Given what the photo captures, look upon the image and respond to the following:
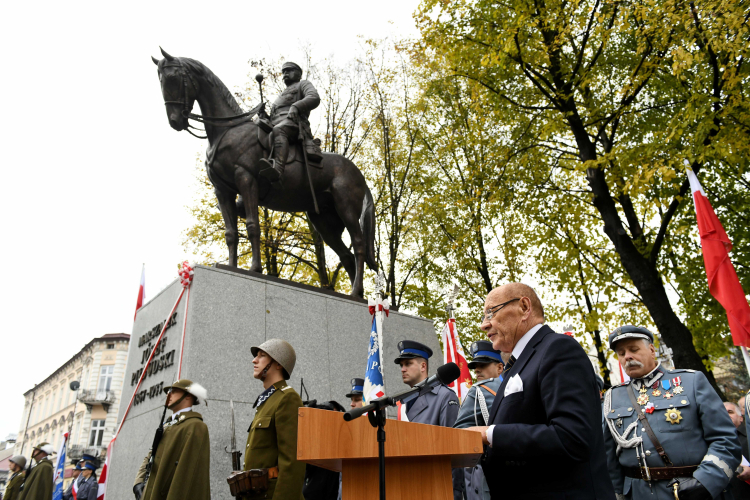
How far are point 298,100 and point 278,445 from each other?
636 centimetres

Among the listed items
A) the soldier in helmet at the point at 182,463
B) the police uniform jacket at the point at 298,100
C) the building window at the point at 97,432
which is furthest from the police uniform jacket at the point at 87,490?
the building window at the point at 97,432

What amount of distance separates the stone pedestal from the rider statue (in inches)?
64.9

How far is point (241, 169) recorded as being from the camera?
8094mm

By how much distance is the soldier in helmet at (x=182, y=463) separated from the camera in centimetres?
432

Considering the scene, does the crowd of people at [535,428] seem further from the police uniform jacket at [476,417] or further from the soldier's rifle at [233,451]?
the soldier's rifle at [233,451]

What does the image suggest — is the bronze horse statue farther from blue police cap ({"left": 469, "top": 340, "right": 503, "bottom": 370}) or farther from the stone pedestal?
blue police cap ({"left": 469, "top": 340, "right": 503, "bottom": 370})

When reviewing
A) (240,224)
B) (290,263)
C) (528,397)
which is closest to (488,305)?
(528,397)

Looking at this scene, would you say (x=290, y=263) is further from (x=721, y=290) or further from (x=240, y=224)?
(x=721, y=290)

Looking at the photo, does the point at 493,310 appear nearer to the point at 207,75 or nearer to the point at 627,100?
the point at 207,75

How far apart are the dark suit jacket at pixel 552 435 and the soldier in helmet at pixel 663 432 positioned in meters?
A: 1.67

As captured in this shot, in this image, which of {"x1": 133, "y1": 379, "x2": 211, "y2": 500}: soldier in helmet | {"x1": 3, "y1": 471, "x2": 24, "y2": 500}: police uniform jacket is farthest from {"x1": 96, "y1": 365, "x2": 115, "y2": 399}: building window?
{"x1": 133, "y1": 379, "x2": 211, "y2": 500}: soldier in helmet

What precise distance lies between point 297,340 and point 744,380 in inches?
1217

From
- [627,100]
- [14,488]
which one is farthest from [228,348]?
[627,100]

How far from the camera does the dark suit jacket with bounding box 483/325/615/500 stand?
2.22 meters
